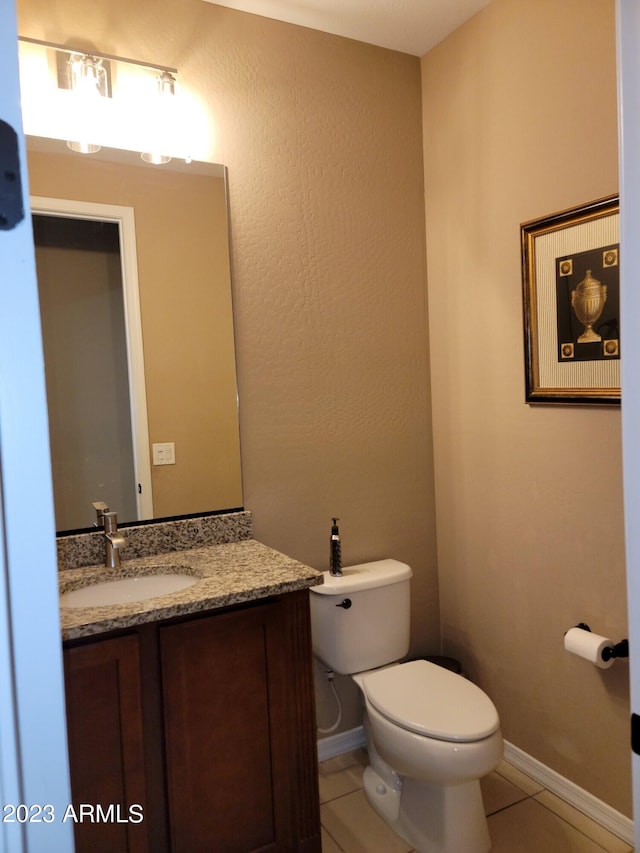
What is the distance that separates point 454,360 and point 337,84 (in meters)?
1.13

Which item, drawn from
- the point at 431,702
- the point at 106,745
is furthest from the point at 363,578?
the point at 106,745

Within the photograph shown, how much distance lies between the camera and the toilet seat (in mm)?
1730

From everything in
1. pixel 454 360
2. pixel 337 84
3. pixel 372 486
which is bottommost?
pixel 372 486

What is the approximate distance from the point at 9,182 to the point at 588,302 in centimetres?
176

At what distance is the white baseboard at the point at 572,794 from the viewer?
186 cm

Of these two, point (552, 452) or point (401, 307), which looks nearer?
point (552, 452)

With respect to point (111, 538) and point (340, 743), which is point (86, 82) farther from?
point (340, 743)

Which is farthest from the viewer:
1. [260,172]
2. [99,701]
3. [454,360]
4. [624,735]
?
[454,360]

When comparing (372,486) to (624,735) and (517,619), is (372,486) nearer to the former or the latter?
(517,619)

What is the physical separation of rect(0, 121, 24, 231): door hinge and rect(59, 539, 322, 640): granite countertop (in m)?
1.12

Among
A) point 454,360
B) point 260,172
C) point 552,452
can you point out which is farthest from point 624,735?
point 260,172

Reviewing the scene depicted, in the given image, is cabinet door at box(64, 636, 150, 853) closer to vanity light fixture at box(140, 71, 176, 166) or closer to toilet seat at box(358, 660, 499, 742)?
toilet seat at box(358, 660, 499, 742)

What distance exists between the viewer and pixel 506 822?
198 centimetres

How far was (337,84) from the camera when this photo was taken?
2301 millimetres
